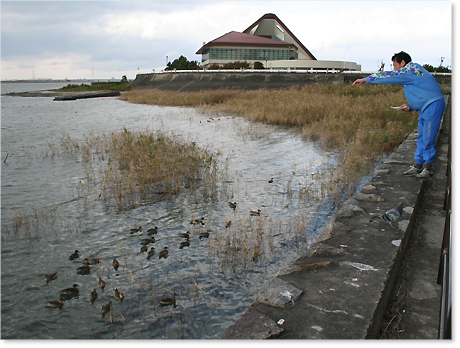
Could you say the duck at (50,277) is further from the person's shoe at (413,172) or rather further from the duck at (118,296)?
the person's shoe at (413,172)

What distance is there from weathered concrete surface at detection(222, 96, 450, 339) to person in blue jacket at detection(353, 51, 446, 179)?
3.88 ft

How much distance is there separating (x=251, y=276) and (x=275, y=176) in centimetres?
427

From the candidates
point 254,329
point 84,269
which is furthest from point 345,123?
point 254,329

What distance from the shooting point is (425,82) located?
5711 mm

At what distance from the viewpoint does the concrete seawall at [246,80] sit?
3478 centimetres

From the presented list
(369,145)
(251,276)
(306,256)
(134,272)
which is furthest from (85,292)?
(369,145)

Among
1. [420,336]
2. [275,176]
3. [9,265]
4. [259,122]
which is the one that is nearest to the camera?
[420,336]

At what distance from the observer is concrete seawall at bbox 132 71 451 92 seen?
34.8 m

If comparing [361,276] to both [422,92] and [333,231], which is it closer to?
[333,231]

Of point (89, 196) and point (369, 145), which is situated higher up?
point (369, 145)

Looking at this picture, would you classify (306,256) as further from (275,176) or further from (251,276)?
(275,176)

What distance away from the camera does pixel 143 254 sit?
14.9 ft

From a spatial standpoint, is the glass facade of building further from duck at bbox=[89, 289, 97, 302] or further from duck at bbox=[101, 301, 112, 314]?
duck at bbox=[101, 301, 112, 314]

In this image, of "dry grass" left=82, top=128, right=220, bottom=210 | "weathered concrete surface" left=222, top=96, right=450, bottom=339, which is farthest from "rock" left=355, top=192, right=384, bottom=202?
"dry grass" left=82, top=128, right=220, bottom=210
